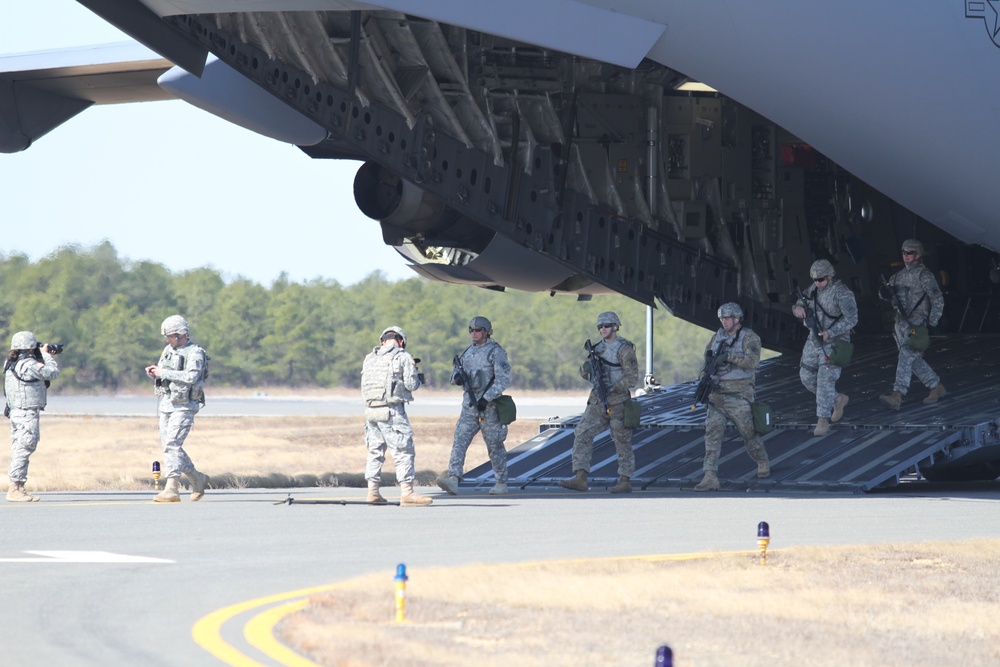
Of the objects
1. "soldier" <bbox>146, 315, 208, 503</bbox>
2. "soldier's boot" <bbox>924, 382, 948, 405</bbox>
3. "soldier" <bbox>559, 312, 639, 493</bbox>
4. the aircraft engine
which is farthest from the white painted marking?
"soldier's boot" <bbox>924, 382, 948, 405</bbox>

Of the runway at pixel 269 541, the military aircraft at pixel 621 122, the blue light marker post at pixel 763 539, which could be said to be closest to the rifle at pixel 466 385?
the runway at pixel 269 541

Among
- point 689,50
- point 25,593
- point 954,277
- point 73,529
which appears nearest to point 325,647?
point 25,593

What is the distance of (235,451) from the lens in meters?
27.9

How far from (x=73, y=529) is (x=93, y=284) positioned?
53660 millimetres

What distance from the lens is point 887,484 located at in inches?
592

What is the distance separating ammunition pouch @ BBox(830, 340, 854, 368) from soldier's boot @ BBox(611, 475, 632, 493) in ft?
9.09

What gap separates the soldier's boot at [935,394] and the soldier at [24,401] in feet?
32.3

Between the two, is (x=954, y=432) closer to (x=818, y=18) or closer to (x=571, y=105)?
(x=818, y=18)

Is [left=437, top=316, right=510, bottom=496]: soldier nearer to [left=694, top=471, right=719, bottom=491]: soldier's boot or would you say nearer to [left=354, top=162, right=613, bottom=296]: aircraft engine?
[left=694, top=471, right=719, bottom=491]: soldier's boot

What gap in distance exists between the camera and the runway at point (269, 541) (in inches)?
265

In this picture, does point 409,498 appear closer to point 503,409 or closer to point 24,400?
point 503,409

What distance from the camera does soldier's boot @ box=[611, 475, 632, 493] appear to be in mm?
15735

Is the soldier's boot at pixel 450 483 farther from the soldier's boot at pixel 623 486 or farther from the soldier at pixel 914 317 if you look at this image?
the soldier at pixel 914 317

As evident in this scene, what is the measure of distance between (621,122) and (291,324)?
55.7 metres
